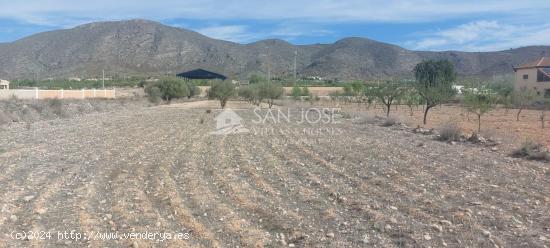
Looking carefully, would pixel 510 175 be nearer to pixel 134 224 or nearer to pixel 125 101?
pixel 134 224

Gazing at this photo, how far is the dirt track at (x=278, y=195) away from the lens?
295 inches

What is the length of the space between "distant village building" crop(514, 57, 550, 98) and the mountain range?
119 feet

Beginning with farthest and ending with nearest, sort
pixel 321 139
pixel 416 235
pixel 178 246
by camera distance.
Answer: pixel 321 139, pixel 416 235, pixel 178 246

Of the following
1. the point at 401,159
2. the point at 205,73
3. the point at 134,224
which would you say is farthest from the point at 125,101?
the point at 134,224

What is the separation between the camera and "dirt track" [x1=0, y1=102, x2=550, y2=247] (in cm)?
750

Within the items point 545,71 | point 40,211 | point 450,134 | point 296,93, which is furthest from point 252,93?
point 40,211

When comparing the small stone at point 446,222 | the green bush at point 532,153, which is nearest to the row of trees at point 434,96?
the green bush at point 532,153

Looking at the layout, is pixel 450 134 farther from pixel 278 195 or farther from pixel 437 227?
pixel 437 227

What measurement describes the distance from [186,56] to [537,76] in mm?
69833

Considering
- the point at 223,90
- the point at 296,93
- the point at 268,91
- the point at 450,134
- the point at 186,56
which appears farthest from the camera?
the point at 186,56

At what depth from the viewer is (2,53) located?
356ft

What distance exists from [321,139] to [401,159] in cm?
647

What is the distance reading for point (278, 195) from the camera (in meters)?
10.2

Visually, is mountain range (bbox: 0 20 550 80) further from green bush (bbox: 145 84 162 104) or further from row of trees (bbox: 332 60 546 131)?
green bush (bbox: 145 84 162 104)
